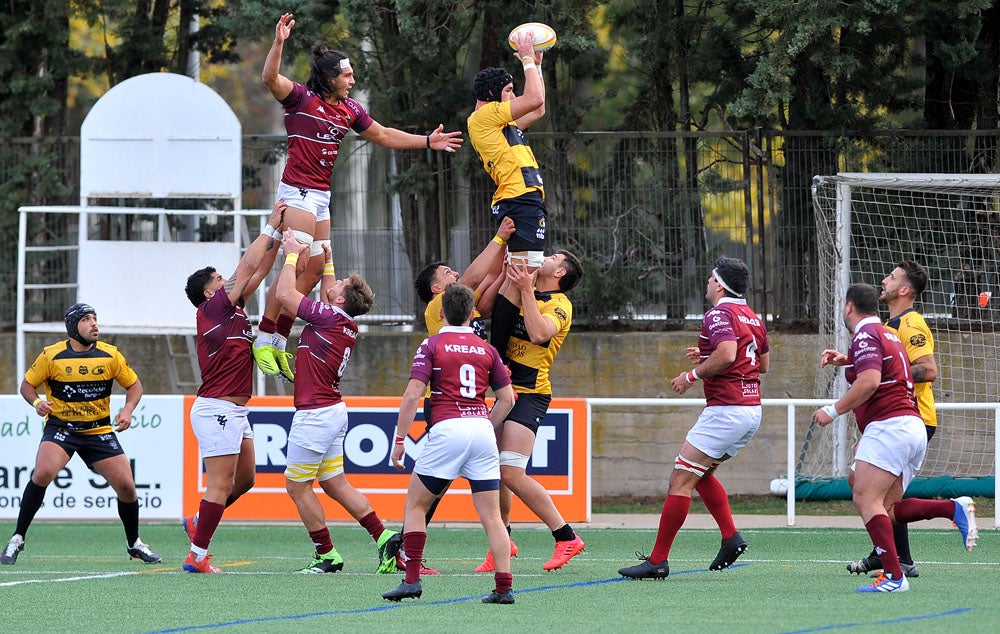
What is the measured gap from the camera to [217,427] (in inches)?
381

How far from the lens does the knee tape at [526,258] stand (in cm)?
924

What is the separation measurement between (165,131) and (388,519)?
17.6ft

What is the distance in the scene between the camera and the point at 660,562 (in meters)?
8.86

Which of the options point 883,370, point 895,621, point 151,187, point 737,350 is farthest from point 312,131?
point 151,187

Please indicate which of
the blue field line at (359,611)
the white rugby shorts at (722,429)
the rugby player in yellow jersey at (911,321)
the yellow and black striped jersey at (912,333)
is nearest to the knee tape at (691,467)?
the white rugby shorts at (722,429)

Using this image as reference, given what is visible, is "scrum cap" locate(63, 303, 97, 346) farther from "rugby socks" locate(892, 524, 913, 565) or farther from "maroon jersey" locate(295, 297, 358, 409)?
"rugby socks" locate(892, 524, 913, 565)

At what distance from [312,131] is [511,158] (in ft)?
4.63

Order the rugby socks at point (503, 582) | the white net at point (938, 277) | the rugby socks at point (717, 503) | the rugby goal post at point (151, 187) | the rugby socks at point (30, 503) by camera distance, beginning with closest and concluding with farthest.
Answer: the rugby socks at point (503, 582) → the rugby socks at point (717, 503) → the rugby socks at point (30, 503) → the white net at point (938, 277) → the rugby goal post at point (151, 187)

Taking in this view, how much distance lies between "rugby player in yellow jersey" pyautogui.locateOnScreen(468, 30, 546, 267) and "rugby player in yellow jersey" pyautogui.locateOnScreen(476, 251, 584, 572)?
25 cm

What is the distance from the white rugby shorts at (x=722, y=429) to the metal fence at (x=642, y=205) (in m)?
7.18

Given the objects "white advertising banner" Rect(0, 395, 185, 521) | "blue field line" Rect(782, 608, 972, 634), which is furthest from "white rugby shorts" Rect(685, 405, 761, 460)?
"white advertising banner" Rect(0, 395, 185, 521)

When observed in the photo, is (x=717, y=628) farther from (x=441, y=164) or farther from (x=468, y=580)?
(x=441, y=164)

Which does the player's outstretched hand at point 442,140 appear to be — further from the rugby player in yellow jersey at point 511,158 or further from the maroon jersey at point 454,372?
the maroon jersey at point 454,372

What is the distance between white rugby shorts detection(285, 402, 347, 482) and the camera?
925 cm
